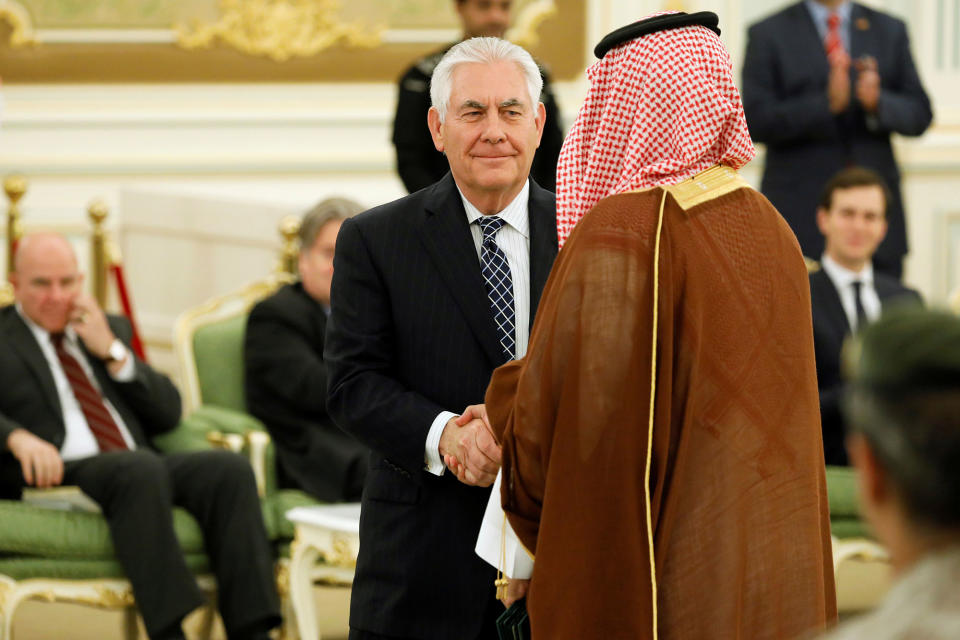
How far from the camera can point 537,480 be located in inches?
79.3

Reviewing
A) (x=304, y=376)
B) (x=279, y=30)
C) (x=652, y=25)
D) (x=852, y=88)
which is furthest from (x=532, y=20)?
(x=652, y=25)

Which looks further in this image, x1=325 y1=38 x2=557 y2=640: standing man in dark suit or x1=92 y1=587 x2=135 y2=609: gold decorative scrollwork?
x1=92 y1=587 x2=135 y2=609: gold decorative scrollwork

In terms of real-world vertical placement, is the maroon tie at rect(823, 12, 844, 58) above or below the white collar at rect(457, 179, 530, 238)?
above

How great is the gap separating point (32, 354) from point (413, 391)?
7.79 ft

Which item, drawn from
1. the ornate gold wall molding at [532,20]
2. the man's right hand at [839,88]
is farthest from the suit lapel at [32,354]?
the ornate gold wall molding at [532,20]

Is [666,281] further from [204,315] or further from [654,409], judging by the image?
[204,315]

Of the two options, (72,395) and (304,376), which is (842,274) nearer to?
(304,376)

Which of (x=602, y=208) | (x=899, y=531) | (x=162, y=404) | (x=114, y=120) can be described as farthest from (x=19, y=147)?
(x=899, y=531)

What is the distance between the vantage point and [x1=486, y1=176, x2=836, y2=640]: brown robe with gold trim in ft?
6.36

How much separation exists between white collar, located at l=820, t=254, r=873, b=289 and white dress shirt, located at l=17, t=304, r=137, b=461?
2306 mm

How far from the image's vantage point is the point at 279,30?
737 centimetres

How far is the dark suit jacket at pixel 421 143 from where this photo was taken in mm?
4375

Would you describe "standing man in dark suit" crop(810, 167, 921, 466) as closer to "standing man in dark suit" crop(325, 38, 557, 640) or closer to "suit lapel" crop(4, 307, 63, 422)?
"suit lapel" crop(4, 307, 63, 422)

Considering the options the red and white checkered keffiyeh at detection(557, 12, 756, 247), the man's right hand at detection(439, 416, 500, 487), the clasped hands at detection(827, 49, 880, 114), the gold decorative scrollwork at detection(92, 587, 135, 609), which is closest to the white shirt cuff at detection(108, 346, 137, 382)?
the gold decorative scrollwork at detection(92, 587, 135, 609)
